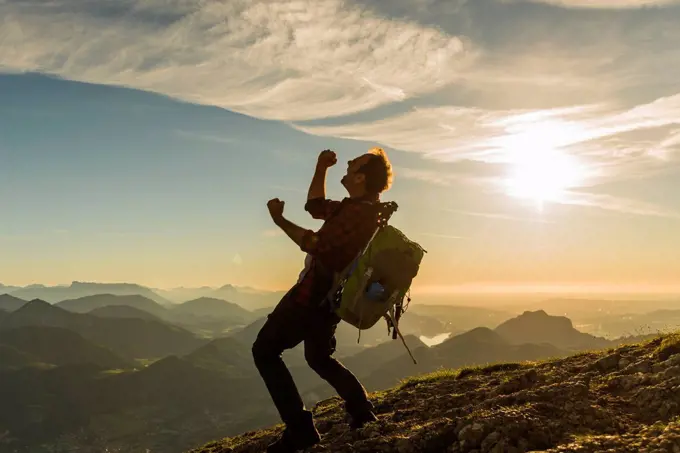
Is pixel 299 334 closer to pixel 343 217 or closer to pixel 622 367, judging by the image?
pixel 343 217

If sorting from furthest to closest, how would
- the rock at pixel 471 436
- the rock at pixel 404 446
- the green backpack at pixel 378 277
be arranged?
the green backpack at pixel 378 277 < the rock at pixel 404 446 < the rock at pixel 471 436

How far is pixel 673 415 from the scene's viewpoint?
506 centimetres

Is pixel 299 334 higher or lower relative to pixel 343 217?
lower

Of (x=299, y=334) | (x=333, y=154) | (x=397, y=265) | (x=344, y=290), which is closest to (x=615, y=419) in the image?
(x=397, y=265)

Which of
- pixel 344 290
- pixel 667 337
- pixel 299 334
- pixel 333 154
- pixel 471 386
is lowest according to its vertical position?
pixel 471 386

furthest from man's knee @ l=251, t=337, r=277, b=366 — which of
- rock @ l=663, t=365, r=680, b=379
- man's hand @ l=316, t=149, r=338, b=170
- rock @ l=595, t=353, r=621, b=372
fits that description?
rock @ l=595, t=353, r=621, b=372

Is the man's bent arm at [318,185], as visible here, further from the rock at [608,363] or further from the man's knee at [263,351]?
the rock at [608,363]

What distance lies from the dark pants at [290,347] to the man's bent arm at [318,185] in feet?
4.62

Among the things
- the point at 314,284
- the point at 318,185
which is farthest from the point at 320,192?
the point at 314,284

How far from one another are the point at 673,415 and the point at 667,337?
143 inches

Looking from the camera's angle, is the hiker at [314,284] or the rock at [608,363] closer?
the hiker at [314,284]

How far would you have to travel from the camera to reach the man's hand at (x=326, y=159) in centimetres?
615

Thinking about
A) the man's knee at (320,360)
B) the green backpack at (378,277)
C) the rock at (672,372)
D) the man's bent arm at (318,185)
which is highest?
the man's bent arm at (318,185)

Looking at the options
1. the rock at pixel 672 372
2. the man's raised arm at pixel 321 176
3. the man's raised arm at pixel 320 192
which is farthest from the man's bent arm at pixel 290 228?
the rock at pixel 672 372
